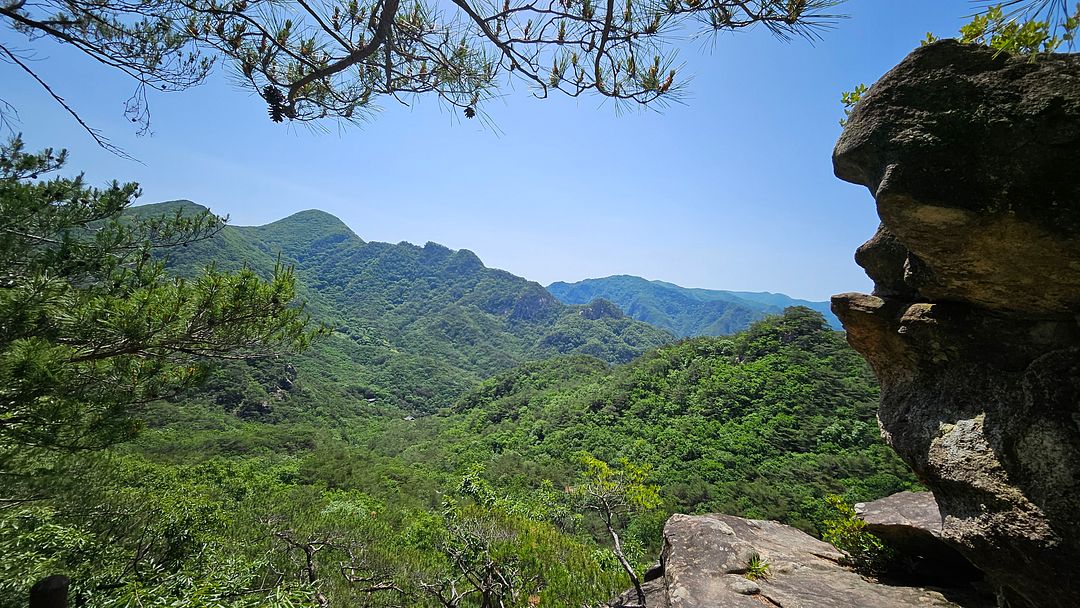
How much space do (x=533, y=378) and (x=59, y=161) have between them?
163 ft

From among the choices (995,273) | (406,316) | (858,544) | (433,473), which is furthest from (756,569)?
(406,316)

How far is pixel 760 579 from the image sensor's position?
3619 millimetres

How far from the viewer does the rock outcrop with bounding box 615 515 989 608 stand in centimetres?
316

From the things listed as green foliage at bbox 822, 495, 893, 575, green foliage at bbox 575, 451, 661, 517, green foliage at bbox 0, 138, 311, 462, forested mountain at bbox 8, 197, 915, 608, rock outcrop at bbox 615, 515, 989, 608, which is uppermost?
green foliage at bbox 0, 138, 311, 462

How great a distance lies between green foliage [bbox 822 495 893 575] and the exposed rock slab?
15 cm

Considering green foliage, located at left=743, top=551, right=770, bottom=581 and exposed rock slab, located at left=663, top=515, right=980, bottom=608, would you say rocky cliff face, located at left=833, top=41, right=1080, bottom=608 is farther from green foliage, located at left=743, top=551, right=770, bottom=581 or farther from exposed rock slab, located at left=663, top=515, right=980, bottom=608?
green foliage, located at left=743, top=551, right=770, bottom=581

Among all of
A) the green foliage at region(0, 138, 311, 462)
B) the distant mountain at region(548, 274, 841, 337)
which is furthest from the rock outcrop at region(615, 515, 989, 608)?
the distant mountain at region(548, 274, 841, 337)

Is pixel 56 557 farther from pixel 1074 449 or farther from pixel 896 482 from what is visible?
pixel 896 482

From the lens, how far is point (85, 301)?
378 centimetres

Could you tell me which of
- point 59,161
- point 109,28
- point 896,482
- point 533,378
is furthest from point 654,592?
point 533,378

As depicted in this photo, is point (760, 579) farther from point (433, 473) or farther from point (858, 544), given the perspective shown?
point (433, 473)

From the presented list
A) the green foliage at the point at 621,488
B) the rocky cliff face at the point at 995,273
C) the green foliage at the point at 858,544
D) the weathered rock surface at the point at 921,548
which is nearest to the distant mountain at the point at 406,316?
the green foliage at the point at 621,488

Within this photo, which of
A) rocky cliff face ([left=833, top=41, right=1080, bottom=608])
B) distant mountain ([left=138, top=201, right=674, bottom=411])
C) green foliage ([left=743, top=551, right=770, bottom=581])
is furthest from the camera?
distant mountain ([left=138, top=201, right=674, bottom=411])

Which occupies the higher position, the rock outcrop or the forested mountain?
the rock outcrop
